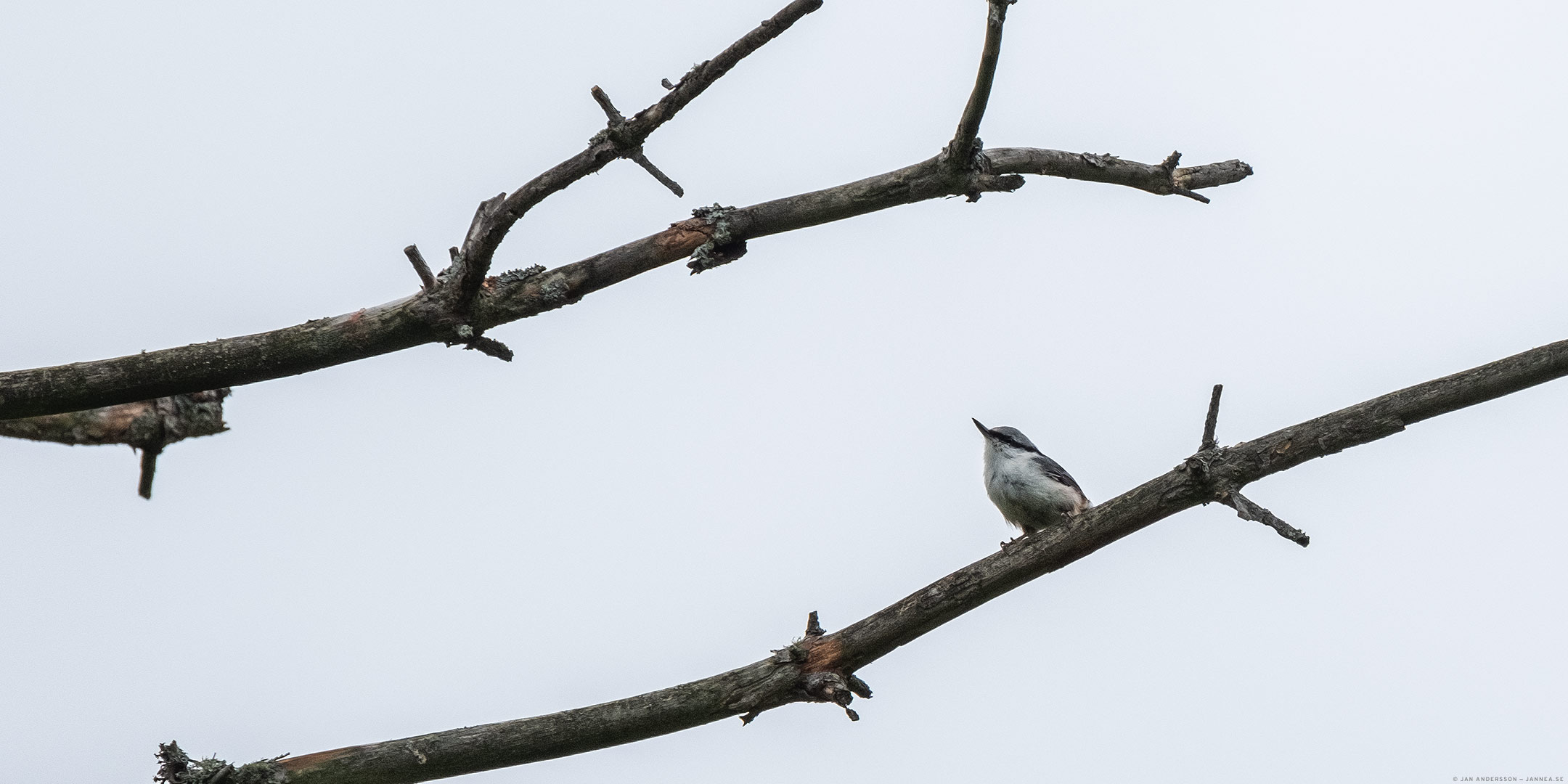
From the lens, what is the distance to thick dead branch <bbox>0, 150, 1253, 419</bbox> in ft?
15.5

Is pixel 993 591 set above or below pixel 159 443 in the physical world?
below

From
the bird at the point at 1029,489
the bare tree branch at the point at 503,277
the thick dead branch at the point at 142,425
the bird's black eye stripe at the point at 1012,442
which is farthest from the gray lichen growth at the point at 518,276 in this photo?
the bird's black eye stripe at the point at 1012,442

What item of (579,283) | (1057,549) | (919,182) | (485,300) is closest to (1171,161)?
(919,182)

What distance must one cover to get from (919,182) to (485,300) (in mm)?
1899

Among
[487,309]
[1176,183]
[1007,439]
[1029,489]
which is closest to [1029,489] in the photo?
[1029,489]

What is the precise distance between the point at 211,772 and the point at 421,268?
2.17 m

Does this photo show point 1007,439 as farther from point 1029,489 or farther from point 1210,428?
point 1210,428

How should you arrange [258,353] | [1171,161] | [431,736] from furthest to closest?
[1171,161] < [258,353] < [431,736]

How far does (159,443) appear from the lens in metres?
5.25

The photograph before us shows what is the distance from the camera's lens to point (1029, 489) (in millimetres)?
7703

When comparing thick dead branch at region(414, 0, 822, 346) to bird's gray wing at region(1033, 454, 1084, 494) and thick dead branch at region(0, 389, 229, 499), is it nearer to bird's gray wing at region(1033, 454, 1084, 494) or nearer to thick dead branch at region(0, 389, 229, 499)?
thick dead branch at region(0, 389, 229, 499)

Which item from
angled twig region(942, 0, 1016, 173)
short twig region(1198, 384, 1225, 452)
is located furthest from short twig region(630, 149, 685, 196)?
short twig region(1198, 384, 1225, 452)

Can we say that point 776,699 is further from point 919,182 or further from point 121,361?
point 121,361

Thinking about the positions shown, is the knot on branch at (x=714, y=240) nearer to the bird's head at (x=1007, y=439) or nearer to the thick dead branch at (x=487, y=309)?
the thick dead branch at (x=487, y=309)
